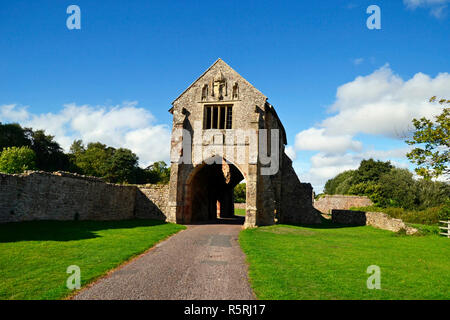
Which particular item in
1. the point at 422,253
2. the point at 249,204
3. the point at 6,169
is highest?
the point at 6,169

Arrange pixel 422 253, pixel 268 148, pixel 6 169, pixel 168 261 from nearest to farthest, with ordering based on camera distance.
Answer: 1. pixel 168 261
2. pixel 422 253
3. pixel 268 148
4. pixel 6 169

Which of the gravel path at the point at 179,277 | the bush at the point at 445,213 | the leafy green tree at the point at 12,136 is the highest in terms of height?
the leafy green tree at the point at 12,136

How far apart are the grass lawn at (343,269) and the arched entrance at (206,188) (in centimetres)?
921

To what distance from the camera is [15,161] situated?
36812 millimetres

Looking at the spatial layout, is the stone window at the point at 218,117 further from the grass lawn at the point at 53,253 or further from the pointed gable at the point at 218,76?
the grass lawn at the point at 53,253

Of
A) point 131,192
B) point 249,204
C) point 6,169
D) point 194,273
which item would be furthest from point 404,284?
point 6,169

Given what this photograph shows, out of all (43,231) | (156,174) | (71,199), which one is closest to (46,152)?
(156,174)

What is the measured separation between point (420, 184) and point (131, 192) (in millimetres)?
42182

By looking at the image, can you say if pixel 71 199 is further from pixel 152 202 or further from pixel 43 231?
pixel 152 202

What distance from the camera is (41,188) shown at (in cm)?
1684

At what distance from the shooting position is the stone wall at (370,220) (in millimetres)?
22219

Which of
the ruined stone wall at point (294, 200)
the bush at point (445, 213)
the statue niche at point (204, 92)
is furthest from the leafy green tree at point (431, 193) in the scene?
the statue niche at point (204, 92)
